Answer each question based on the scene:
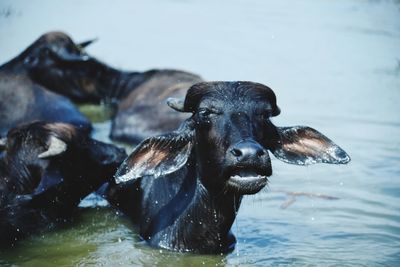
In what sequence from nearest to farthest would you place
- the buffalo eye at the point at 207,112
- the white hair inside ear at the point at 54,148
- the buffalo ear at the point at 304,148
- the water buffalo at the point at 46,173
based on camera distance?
1. the buffalo eye at the point at 207,112
2. the buffalo ear at the point at 304,148
3. the water buffalo at the point at 46,173
4. the white hair inside ear at the point at 54,148

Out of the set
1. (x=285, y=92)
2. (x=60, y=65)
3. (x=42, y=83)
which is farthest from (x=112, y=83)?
(x=285, y=92)

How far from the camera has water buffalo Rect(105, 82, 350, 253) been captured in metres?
4.41

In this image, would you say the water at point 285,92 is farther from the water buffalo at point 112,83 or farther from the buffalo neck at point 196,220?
the water buffalo at point 112,83

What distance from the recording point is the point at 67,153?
228 inches

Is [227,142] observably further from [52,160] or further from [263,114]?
[52,160]

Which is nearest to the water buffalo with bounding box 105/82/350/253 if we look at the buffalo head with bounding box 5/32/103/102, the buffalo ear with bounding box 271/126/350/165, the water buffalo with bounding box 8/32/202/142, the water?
the buffalo ear with bounding box 271/126/350/165

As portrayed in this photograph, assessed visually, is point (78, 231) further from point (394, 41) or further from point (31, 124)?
point (394, 41)

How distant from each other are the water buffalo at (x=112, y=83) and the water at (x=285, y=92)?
633 mm

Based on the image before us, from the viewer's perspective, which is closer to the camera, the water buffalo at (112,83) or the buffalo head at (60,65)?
the water buffalo at (112,83)

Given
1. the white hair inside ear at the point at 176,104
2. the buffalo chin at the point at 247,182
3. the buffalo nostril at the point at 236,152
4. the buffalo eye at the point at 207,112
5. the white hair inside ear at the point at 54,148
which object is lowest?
the white hair inside ear at the point at 54,148

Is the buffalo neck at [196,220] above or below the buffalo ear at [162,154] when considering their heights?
below

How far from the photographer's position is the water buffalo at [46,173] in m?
5.35

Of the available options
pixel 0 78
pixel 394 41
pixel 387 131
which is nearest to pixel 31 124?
pixel 0 78

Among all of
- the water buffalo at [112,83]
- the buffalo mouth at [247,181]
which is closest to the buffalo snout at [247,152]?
the buffalo mouth at [247,181]
